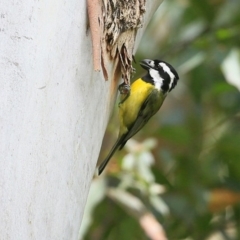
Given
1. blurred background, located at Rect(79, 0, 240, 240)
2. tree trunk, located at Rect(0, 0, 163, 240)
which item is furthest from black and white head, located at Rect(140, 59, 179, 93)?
tree trunk, located at Rect(0, 0, 163, 240)

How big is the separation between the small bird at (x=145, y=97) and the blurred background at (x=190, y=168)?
1.43 ft

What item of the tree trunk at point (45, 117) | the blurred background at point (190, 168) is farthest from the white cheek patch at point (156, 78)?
the tree trunk at point (45, 117)

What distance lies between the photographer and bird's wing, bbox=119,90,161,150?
10.7 feet

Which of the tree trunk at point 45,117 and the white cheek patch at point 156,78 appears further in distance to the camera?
the white cheek patch at point 156,78

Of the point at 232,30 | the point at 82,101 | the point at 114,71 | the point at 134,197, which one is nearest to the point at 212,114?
the point at 232,30

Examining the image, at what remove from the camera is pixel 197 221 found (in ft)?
13.2

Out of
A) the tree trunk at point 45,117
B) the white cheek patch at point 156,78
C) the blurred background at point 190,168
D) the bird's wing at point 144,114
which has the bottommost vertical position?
the blurred background at point 190,168

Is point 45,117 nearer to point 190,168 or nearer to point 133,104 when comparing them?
point 133,104

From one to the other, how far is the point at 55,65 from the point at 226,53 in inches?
85.2

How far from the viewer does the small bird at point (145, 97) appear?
3.31 metres

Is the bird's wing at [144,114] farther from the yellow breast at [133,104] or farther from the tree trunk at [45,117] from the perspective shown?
the tree trunk at [45,117]

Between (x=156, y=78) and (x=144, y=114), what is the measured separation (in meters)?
0.20

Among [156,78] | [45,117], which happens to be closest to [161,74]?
[156,78]

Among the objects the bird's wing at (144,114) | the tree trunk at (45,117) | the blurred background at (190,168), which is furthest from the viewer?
the blurred background at (190,168)
